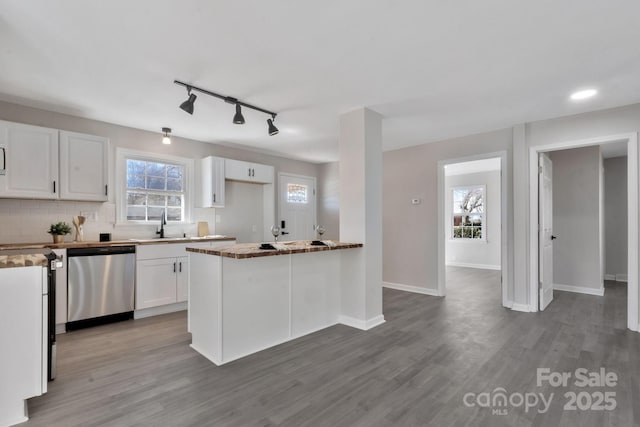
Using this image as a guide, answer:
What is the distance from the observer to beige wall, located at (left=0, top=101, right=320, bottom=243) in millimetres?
3424

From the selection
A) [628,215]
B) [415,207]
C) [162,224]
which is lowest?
[162,224]

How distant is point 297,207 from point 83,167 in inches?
144

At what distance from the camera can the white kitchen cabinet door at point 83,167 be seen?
11.6 ft

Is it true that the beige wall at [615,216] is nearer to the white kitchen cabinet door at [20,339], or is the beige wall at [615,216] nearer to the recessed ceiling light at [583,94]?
the recessed ceiling light at [583,94]

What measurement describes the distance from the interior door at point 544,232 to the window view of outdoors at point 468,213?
11.5ft

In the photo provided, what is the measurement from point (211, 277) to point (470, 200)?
7.32 m

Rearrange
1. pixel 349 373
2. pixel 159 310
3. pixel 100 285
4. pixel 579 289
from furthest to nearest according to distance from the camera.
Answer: pixel 579 289 → pixel 159 310 → pixel 100 285 → pixel 349 373

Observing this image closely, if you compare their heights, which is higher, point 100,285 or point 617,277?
point 100,285

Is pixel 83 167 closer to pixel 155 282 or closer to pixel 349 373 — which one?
pixel 155 282

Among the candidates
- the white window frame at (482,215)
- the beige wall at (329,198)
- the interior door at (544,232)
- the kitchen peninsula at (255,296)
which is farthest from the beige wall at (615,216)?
the kitchen peninsula at (255,296)

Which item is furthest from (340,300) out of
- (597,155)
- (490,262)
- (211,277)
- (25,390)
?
(490,262)

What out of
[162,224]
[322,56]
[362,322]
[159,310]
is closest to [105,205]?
[162,224]

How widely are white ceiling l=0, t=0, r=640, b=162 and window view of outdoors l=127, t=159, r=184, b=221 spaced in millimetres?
775

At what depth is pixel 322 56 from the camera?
2434mm
